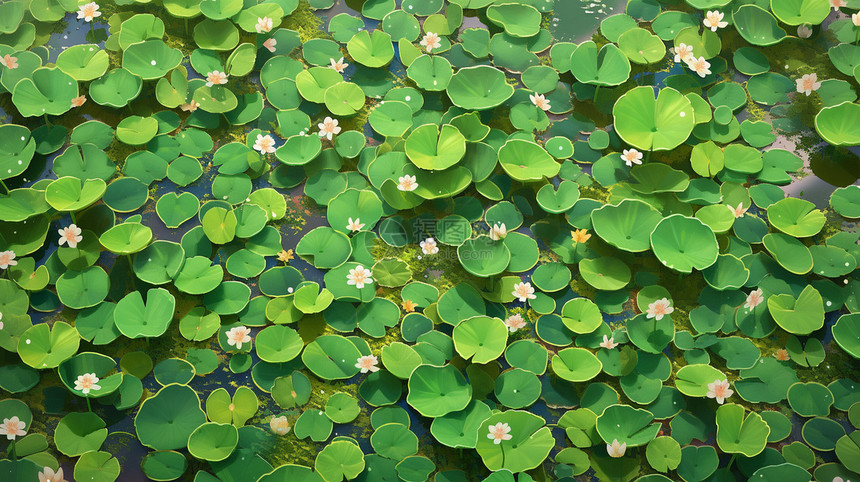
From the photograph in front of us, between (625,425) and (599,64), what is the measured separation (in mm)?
1459

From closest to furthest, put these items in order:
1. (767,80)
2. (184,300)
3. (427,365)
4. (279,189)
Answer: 1. (427,365)
2. (184,300)
3. (279,189)
4. (767,80)

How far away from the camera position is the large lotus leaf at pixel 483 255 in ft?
8.52

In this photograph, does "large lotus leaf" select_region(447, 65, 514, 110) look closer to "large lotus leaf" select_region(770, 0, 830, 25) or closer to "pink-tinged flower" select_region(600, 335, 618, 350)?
"pink-tinged flower" select_region(600, 335, 618, 350)

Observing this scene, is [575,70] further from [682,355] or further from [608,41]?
[682,355]

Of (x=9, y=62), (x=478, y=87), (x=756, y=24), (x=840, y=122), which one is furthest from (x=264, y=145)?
(x=840, y=122)

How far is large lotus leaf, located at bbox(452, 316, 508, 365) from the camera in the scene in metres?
2.48

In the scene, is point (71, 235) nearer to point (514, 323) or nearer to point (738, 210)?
point (514, 323)

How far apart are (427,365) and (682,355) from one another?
928mm

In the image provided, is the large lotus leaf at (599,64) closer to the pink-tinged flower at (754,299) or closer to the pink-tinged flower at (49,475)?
the pink-tinged flower at (754,299)

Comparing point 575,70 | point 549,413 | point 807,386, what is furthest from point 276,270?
point 807,386

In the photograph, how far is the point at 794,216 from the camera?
2.75m

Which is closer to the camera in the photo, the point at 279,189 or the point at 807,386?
the point at 807,386

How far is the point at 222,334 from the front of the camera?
2572 mm

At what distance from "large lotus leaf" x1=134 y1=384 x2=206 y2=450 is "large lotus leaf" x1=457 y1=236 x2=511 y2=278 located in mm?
1047
